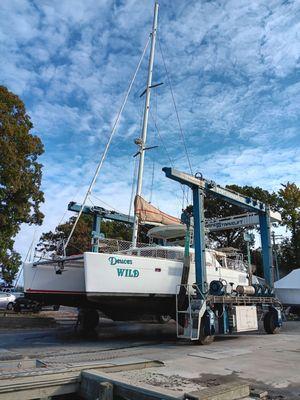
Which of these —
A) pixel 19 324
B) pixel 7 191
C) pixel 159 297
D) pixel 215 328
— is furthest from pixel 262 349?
pixel 7 191

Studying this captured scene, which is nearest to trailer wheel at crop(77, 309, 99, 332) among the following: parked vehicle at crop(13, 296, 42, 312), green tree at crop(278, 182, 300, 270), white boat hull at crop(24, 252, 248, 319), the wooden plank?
white boat hull at crop(24, 252, 248, 319)

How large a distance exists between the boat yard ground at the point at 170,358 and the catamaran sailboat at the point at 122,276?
3.79 feet

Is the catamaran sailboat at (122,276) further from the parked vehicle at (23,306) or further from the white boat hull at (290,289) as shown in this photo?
the white boat hull at (290,289)

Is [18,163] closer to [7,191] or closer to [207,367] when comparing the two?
[7,191]

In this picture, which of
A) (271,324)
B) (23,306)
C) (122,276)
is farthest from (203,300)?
(23,306)

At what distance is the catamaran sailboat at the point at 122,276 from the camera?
10.7 m

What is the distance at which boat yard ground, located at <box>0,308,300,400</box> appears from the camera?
6.19 m

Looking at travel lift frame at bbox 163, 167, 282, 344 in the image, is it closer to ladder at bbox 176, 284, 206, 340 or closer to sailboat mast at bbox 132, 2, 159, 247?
ladder at bbox 176, 284, 206, 340

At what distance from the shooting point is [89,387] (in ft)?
18.5

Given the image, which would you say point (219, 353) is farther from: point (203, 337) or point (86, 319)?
point (86, 319)

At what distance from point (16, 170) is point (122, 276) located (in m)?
9.08

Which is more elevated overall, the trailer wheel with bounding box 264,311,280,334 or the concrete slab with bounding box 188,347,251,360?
the trailer wheel with bounding box 264,311,280,334

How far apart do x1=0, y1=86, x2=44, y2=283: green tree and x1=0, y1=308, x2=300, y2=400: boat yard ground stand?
540 centimetres

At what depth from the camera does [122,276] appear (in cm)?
1096
